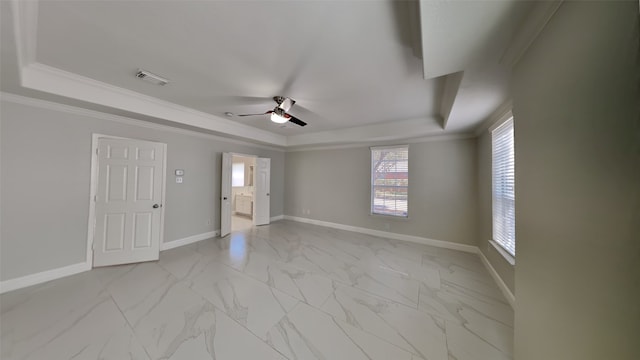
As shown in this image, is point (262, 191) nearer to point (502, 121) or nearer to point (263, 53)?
point (263, 53)

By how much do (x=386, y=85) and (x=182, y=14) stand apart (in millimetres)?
2083

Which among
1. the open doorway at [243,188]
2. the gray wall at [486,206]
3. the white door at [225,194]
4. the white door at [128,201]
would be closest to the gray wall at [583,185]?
the gray wall at [486,206]

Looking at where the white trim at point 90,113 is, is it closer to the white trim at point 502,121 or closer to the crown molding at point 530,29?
the crown molding at point 530,29

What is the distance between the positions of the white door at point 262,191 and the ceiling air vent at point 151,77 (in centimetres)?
312

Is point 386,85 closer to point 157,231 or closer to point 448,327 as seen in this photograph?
point 448,327

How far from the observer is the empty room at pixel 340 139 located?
0.81m

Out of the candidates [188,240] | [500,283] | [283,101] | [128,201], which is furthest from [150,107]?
[500,283]

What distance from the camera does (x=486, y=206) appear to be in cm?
320

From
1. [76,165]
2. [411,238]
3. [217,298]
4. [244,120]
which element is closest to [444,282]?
[411,238]

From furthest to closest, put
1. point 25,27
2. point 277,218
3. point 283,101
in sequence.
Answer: point 277,218
point 283,101
point 25,27

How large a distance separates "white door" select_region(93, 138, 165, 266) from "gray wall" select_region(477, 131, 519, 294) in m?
5.32

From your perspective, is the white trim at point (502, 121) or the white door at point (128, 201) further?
the white door at point (128, 201)

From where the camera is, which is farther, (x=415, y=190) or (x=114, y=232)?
(x=415, y=190)

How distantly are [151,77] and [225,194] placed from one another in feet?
9.02
